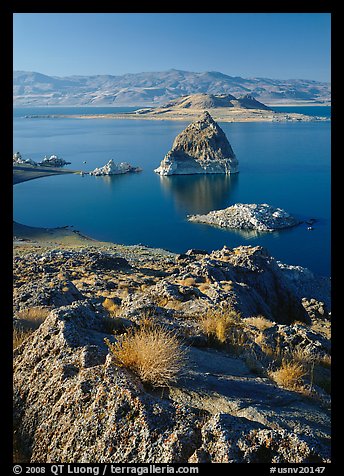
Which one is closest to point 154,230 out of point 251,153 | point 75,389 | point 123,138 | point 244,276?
point 244,276

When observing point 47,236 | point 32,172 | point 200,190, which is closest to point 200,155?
point 200,190

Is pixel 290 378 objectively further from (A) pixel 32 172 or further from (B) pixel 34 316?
(A) pixel 32 172

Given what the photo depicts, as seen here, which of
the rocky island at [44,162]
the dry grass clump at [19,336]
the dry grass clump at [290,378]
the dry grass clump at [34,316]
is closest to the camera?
the dry grass clump at [290,378]

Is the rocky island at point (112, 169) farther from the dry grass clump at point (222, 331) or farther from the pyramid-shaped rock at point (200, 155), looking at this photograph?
the dry grass clump at point (222, 331)

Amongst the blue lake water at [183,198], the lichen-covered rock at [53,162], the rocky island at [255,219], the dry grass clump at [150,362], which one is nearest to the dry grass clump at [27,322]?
the dry grass clump at [150,362]
